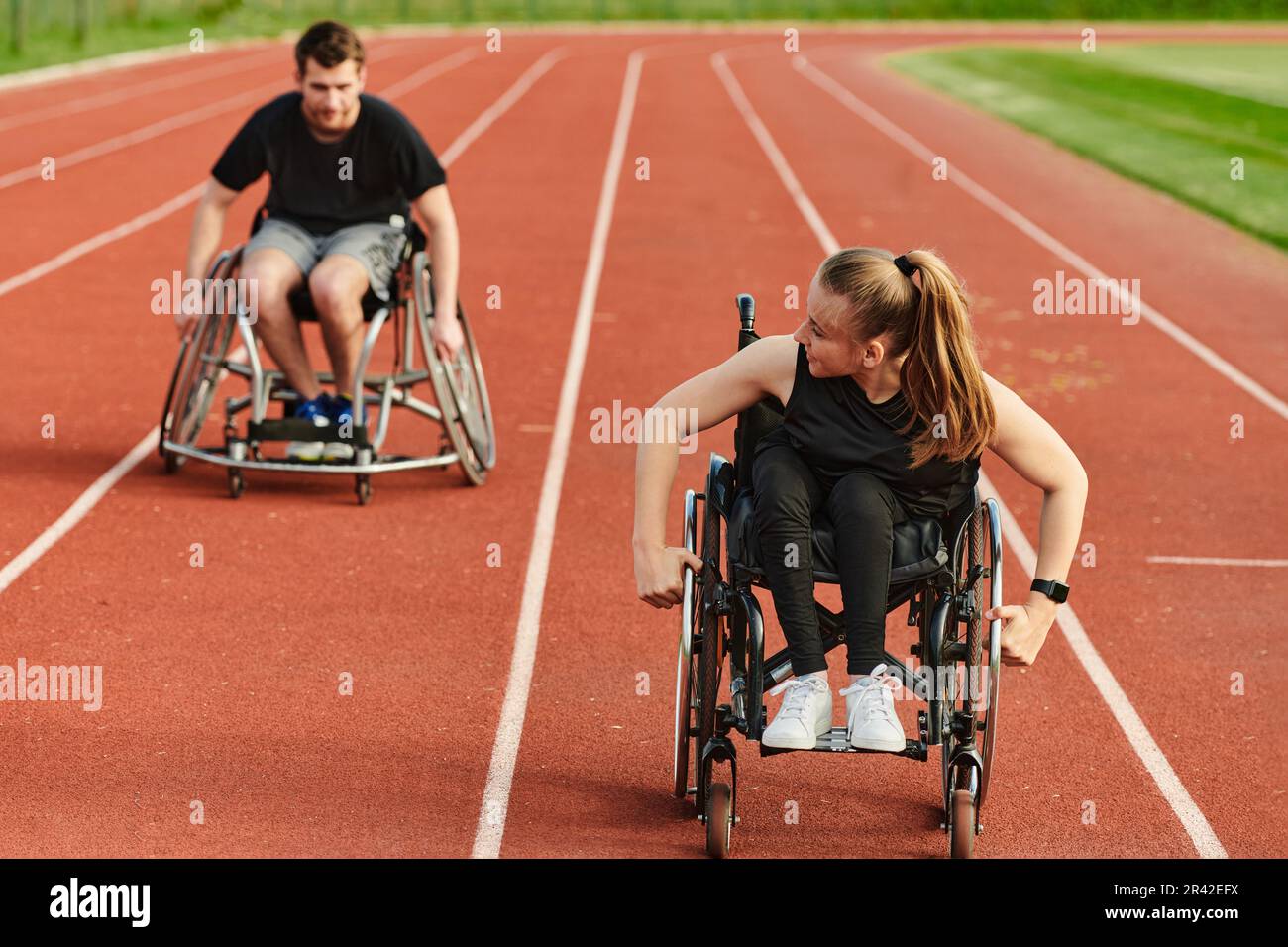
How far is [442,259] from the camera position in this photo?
671cm

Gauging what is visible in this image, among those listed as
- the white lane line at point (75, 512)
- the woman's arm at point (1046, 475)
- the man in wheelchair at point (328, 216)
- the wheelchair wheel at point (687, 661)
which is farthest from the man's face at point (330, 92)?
the woman's arm at point (1046, 475)

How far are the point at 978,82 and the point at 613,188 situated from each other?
544 inches

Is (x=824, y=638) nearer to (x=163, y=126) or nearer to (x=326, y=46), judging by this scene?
(x=326, y=46)

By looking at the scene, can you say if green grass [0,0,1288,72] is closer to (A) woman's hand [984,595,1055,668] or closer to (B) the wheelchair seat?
(B) the wheelchair seat

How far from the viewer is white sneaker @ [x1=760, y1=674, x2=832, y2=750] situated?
3641mm

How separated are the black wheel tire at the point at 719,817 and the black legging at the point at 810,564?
292mm

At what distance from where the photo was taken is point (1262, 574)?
6297mm

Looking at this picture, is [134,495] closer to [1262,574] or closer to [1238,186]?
[1262,574]

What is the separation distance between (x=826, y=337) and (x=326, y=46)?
329 cm

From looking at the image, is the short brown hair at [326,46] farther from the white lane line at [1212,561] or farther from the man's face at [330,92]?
the white lane line at [1212,561]

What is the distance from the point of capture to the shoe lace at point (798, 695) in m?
3.67

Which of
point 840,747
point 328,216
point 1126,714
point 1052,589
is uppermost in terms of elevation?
point 328,216

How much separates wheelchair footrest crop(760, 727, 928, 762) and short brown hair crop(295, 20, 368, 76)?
3.63 meters

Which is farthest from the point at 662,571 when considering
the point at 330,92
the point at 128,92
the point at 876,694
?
the point at 128,92
